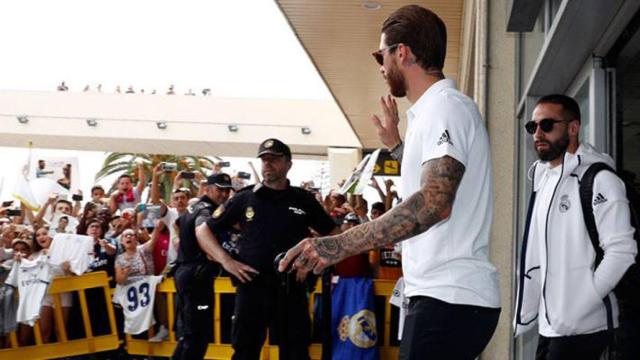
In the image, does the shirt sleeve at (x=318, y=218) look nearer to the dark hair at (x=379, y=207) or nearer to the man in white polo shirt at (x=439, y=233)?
the man in white polo shirt at (x=439, y=233)

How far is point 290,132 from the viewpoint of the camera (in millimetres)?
34375

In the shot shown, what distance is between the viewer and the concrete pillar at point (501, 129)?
27.4 ft

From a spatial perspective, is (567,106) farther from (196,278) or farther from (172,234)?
(172,234)

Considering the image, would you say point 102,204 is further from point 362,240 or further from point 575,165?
point 362,240

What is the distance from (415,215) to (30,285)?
9455 mm

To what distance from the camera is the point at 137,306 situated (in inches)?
465

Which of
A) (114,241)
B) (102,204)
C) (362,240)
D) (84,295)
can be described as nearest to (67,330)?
(84,295)

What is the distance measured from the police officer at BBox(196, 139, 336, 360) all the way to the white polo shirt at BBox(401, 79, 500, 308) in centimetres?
465

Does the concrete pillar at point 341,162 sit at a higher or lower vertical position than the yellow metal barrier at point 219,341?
higher

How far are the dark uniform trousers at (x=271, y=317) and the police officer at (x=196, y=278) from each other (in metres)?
1.68

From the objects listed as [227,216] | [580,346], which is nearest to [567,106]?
[580,346]

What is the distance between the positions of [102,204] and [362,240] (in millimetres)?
12297

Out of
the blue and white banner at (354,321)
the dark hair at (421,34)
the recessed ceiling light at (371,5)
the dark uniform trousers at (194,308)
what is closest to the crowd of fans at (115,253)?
the blue and white banner at (354,321)

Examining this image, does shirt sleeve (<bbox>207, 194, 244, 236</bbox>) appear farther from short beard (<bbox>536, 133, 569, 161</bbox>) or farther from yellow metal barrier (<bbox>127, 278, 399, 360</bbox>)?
short beard (<bbox>536, 133, 569, 161</bbox>)
